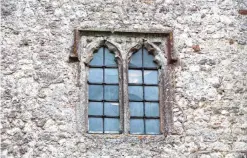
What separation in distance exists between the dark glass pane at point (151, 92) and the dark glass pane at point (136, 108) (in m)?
0.15

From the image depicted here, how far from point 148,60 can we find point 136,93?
1.80 feet

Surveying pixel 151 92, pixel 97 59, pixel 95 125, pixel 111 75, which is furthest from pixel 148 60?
pixel 95 125

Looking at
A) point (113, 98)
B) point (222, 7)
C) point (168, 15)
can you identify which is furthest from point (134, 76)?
point (222, 7)

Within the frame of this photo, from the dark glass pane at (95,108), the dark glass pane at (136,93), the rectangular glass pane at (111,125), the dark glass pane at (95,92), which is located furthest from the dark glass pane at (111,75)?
the rectangular glass pane at (111,125)

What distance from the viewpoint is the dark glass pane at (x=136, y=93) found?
9.64 meters

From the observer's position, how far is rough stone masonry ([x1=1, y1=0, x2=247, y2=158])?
9203mm

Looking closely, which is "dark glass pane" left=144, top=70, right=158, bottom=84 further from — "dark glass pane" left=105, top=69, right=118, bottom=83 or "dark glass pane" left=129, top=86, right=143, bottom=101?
"dark glass pane" left=105, top=69, right=118, bottom=83

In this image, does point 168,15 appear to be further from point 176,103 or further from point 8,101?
point 8,101

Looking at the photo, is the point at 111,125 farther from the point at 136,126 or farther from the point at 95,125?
the point at 136,126

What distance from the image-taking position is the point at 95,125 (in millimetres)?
9453

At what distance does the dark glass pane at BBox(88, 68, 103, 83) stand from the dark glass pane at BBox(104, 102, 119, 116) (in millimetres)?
375

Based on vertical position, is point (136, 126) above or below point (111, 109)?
below

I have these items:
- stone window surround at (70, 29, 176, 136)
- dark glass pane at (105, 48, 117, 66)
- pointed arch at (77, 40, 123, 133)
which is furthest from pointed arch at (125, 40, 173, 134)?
dark glass pane at (105, 48, 117, 66)

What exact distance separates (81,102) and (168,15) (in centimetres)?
190
